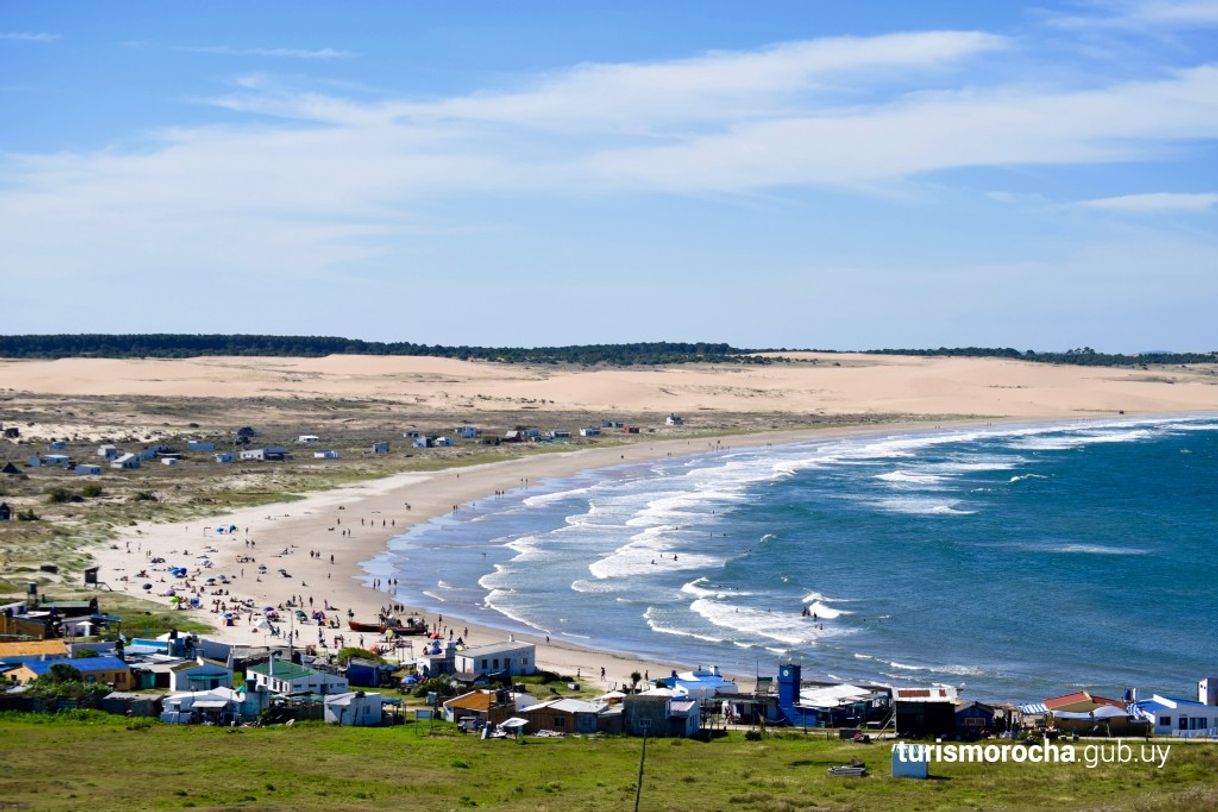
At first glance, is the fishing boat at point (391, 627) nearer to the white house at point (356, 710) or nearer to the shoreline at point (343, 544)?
the shoreline at point (343, 544)

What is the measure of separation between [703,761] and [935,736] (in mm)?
6223

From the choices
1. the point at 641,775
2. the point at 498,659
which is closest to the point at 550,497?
the point at 498,659

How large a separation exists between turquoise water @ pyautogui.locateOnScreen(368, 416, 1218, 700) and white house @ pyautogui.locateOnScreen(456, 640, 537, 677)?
209 inches

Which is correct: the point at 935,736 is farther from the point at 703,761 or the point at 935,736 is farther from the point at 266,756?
the point at 266,756

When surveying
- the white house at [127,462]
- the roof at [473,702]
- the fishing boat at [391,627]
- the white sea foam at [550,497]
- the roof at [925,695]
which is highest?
the white house at [127,462]

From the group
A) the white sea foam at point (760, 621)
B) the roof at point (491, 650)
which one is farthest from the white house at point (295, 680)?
the white sea foam at point (760, 621)

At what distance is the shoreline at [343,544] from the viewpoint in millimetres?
46625

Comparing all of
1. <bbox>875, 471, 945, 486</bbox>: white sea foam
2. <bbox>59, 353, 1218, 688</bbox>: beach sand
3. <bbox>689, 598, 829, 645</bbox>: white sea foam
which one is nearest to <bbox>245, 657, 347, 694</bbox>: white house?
<bbox>59, 353, 1218, 688</bbox>: beach sand

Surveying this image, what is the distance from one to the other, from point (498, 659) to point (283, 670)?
6096mm

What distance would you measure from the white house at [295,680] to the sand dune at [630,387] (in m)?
105

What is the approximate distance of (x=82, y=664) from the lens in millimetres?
37594

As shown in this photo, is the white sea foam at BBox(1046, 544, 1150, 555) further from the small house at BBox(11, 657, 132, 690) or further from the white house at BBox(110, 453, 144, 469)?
the white house at BBox(110, 453, 144, 469)

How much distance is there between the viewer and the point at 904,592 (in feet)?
183

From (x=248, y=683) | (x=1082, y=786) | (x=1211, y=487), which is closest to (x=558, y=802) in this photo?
(x=1082, y=786)
